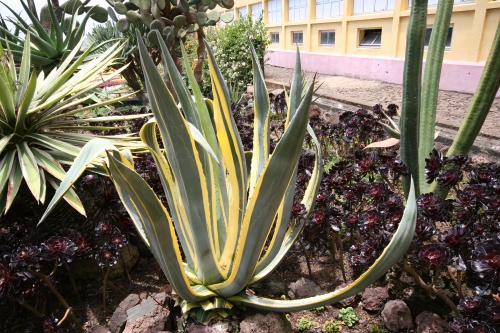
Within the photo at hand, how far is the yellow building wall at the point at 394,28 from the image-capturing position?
5824 mm

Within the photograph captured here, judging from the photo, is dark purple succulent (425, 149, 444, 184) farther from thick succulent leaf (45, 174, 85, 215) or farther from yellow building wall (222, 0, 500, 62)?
yellow building wall (222, 0, 500, 62)

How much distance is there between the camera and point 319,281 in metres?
1.71

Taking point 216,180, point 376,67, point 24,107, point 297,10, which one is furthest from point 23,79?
point 297,10

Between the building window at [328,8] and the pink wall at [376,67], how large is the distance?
1042mm

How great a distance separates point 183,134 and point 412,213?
675mm

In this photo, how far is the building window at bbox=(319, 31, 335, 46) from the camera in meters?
9.94

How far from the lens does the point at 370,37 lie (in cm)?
862

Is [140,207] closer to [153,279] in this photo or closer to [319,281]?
[153,279]

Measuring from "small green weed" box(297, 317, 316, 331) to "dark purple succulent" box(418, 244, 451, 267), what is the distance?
503 millimetres

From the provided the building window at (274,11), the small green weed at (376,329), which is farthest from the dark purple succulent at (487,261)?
the building window at (274,11)

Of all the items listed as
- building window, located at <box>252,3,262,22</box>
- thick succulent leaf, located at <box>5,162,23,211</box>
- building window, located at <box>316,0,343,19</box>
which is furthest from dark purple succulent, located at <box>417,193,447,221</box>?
building window, located at <box>252,3,262,22</box>

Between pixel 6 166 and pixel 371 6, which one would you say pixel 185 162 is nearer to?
pixel 6 166

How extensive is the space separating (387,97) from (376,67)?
6.40ft

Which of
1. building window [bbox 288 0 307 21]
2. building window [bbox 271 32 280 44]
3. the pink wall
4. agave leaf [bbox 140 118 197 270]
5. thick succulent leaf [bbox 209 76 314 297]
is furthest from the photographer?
building window [bbox 271 32 280 44]
